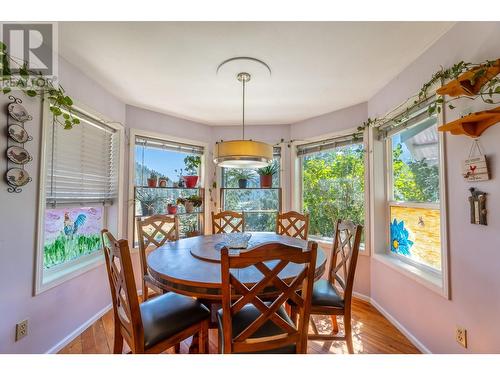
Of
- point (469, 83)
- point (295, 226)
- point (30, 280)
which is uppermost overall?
point (469, 83)

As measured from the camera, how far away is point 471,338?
4.55 ft

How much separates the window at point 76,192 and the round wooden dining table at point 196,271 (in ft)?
3.26

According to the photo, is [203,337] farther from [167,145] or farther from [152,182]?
[167,145]

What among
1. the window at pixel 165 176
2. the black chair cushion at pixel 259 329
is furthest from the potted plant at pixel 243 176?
the black chair cushion at pixel 259 329

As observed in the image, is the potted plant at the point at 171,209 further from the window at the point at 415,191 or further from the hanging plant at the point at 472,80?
the hanging plant at the point at 472,80

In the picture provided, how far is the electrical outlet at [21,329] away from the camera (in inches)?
59.0

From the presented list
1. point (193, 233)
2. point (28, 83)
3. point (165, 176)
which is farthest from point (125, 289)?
point (165, 176)

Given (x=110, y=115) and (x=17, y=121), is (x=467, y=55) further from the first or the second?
(x=110, y=115)

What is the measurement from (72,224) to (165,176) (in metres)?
1.21

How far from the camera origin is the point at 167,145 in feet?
10.3

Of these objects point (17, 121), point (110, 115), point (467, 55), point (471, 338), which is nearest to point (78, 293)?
point (17, 121)

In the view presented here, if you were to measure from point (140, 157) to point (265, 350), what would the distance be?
2.64m
